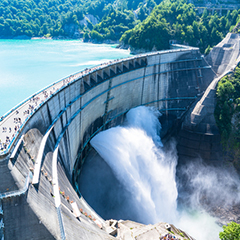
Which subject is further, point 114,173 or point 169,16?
point 169,16

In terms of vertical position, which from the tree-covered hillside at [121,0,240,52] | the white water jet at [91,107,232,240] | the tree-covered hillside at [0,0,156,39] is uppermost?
the tree-covered hillside at [0,0,156,39]

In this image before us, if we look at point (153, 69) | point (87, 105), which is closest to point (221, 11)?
point (153, 69)

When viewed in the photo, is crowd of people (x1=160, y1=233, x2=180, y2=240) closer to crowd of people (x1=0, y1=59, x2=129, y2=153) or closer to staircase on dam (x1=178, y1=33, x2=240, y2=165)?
crowd of people (x1=0, y1=59, x2=129, y2=153)

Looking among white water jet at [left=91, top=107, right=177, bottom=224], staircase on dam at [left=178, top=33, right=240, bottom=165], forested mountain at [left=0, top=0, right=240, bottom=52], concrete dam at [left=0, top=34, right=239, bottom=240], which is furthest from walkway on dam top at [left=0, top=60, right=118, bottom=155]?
forested mountain at [left=0, top=0, right=240, bottom=52]

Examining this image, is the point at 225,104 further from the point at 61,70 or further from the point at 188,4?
the point at 188,4

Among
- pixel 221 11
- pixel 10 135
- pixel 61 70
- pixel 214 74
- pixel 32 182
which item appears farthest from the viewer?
pixel 221 11

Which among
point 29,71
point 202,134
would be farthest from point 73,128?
point 29,71
